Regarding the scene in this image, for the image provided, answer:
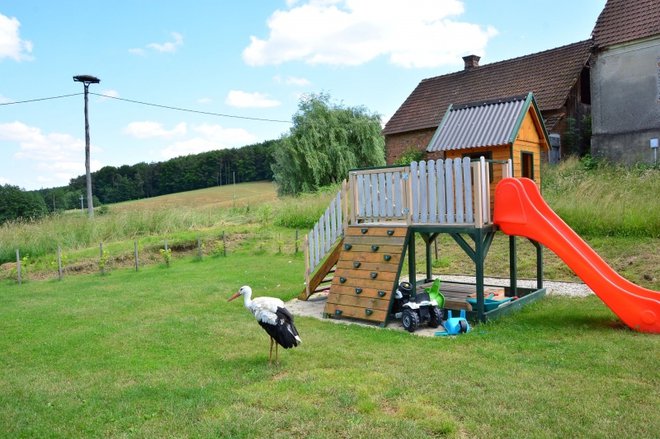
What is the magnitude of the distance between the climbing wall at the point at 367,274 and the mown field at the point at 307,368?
1.73 feet

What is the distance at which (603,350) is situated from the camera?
21.3 ft

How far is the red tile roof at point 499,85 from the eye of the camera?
82.8 ft

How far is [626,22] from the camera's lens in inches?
830

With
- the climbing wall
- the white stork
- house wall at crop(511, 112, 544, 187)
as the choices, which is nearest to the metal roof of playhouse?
house wall at crop(511, 112, 544, 187)

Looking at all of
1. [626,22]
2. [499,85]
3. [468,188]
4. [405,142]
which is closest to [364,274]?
[468,188]

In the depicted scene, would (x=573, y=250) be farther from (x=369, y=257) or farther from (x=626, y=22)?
(x=626, y=22)

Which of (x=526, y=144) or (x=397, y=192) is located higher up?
(x=526, y=144)

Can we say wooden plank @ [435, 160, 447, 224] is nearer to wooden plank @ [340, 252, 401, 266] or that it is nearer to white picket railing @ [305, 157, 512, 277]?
white picket railing @ [305, 157, 512, 277]

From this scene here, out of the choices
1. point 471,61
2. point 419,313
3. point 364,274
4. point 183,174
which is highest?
point 471,61

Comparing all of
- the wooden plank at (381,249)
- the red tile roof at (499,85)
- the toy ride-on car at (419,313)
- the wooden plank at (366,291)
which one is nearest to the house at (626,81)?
the red tile roof at (499,85)

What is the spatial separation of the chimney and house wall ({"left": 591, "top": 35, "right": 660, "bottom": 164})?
9828 mm

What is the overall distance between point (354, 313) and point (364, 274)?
0.70m

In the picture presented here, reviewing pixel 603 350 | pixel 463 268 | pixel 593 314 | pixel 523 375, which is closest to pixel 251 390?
pixel 523 375

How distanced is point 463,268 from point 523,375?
8.69 metres
